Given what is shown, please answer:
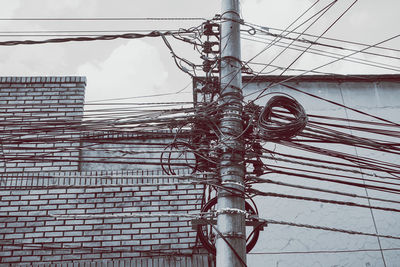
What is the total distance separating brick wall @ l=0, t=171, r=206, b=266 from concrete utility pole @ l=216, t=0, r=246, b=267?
5.65ft

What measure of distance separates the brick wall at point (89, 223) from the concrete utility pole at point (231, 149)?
5.65ft

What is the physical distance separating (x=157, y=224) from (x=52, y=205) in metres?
1.56

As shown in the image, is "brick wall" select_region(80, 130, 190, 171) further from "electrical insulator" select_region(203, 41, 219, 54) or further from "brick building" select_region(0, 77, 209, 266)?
"electrical insulator" select_region(203, 41, 219, 54)

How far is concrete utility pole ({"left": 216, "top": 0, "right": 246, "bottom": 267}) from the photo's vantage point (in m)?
3.65

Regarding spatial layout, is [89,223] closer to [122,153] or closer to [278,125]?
[122,153]

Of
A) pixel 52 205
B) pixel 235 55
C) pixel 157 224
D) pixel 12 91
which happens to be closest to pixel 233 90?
pixel 235 55

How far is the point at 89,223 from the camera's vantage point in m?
5.81

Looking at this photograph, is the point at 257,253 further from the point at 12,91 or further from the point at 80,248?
the point at 12,91

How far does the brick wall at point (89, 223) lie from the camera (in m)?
5.62

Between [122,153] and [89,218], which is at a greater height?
[122,153]

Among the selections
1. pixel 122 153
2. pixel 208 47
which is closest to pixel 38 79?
pixel 122 153

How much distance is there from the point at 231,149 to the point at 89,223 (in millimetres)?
2829

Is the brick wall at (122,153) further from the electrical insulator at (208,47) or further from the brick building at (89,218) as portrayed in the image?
the electrical insulator at (208,47)

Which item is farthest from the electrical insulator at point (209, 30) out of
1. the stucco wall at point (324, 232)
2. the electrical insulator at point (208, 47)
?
the stucco wall at point (324, 232)
